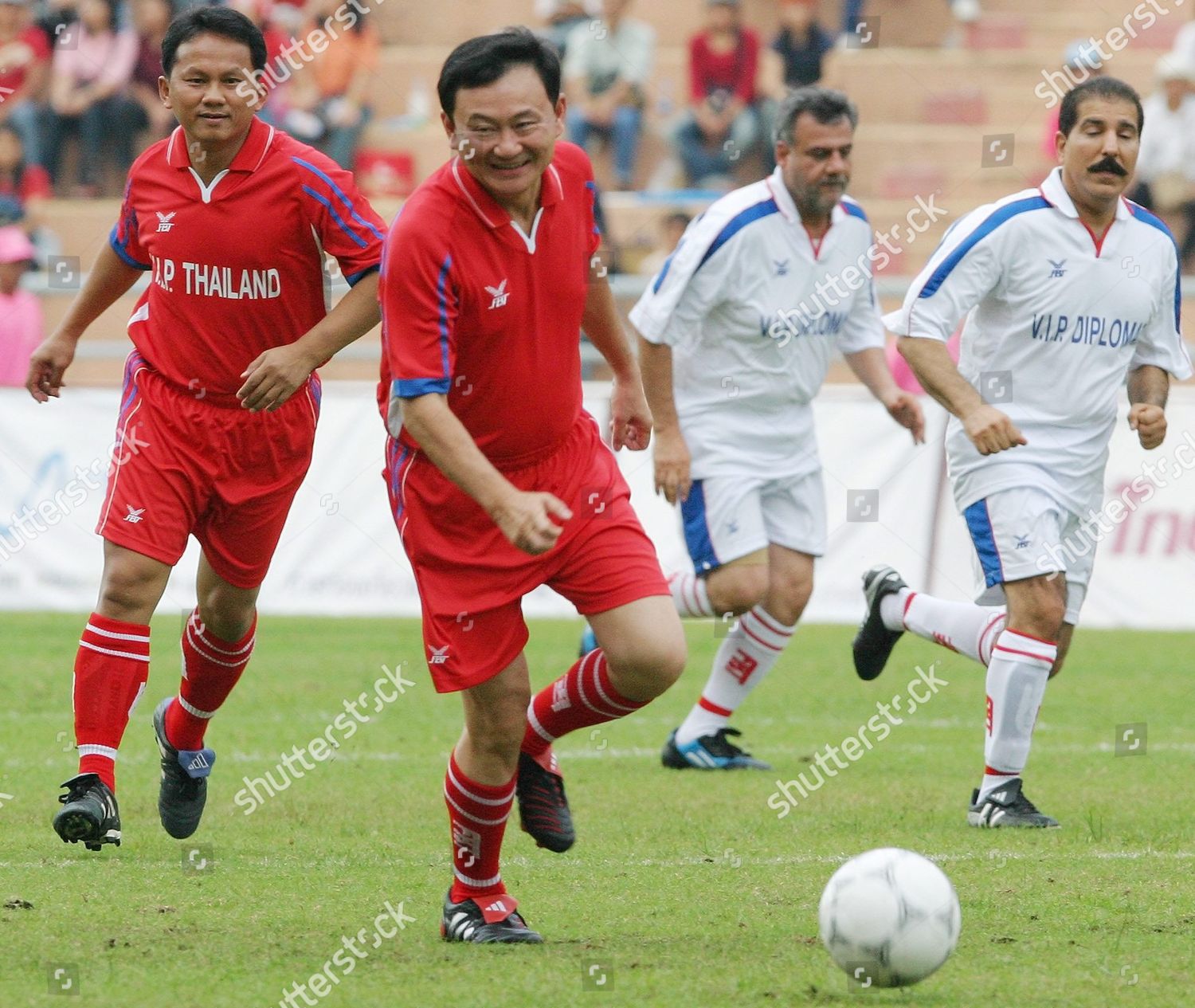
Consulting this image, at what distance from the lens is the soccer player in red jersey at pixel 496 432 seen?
443 cm

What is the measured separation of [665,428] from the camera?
7324 mm

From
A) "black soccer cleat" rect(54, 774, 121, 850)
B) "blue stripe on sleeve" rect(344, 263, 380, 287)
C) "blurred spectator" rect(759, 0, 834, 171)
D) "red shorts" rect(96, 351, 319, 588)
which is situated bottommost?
"black soccer cleat" rect(54, 774, 121, 850)

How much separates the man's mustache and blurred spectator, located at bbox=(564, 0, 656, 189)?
1020 cm

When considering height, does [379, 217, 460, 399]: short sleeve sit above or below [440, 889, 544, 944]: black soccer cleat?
above

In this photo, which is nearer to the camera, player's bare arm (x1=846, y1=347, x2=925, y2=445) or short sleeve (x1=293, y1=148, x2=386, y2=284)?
short sleeve (x1=293, y1=148, x2=386, y2=284)

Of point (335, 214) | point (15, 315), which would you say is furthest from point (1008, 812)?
point (15, 315)

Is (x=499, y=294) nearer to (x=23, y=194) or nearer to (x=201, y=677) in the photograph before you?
(x=201, y=677)

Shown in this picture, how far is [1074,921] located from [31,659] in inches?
280

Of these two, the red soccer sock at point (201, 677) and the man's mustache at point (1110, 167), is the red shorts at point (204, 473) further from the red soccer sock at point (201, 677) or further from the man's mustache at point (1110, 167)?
the man's mustache at point (1110, 167)

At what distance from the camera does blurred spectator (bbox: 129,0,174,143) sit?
16.7 meters

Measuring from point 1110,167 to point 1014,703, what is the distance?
1794 millimetres

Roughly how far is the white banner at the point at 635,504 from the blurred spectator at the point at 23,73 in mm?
5073

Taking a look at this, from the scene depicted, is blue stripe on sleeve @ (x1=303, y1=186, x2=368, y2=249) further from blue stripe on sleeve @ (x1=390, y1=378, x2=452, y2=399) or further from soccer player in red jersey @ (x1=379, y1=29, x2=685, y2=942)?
blue stripe on sleeve @ (x1=390, y1=378, x2=452, y2=399)

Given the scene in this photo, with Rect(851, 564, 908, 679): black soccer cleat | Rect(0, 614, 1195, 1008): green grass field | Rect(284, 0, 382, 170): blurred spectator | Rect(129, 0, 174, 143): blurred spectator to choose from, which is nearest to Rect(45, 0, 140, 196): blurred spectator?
Rect(129, 0, 174, 143): blurred spectator
